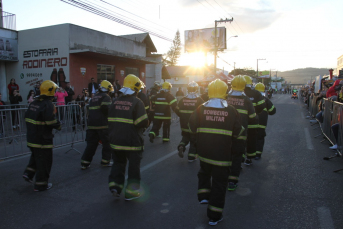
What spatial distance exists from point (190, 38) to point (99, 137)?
37.7m

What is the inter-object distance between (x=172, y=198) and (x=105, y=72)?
15.4 metres

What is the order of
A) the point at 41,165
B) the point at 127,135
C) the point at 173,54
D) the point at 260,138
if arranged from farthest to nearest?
the point at 173,54 → the point at 260,138 → the point at 41,165 → the point at 127,135

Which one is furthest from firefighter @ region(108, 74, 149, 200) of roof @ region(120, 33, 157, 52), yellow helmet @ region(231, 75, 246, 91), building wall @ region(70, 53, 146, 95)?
roof @ region(120, 33, 157, 52)

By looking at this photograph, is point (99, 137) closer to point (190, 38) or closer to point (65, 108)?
point (65, 108)

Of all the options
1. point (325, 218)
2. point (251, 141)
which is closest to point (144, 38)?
point (251, 141)

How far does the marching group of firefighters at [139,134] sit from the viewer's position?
11.6ft

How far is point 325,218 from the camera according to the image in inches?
147

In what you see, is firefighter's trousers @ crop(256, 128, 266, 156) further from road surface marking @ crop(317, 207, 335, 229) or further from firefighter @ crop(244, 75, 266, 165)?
road surface marking @ crop(317, 207, 335, 229)

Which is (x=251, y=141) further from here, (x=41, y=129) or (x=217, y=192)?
(x=41, y=129)

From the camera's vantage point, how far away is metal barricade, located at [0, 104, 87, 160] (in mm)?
7156

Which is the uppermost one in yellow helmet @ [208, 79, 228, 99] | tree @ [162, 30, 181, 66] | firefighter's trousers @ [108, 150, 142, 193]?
tree @ [162, 30, 181, 66]

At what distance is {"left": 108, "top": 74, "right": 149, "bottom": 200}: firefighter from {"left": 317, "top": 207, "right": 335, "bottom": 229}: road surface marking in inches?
106

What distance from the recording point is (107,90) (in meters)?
6.04

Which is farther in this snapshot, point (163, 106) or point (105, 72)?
point (105, 72)
